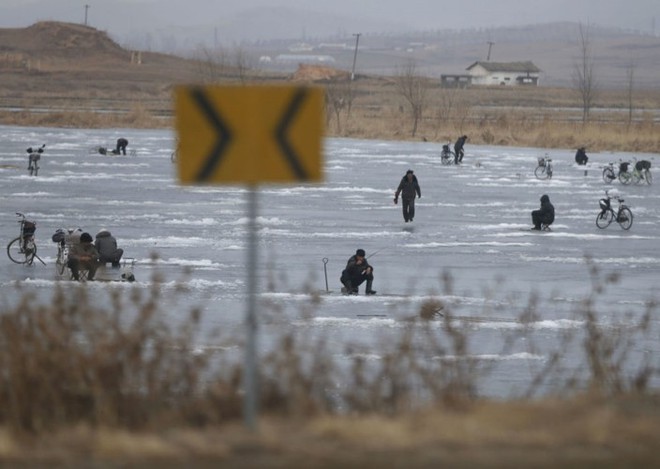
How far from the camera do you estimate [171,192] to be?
3916 centimetres

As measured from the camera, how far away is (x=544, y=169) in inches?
1922

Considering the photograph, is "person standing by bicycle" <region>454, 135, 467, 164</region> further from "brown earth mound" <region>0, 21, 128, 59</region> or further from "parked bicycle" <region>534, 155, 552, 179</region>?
"brown earth mound" <region>0, 21, 128, 59</region>

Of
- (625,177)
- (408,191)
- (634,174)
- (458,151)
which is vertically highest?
(458,151)

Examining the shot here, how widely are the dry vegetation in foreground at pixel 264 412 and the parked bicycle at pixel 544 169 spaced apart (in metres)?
39.1

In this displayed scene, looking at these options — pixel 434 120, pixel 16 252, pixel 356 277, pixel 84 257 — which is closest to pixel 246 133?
pixel 356 277

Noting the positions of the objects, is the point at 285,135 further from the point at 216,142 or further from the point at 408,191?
the point at 408,191

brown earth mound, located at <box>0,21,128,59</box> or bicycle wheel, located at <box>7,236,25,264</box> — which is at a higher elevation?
brown earth mound, located at <box>0,21,128,59</box>

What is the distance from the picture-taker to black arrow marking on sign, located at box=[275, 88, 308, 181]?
20.5ft

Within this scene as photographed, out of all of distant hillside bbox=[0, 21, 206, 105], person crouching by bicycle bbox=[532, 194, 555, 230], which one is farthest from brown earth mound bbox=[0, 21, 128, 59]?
person crouching by bicycle bbox=[532, 194, 555, 230]

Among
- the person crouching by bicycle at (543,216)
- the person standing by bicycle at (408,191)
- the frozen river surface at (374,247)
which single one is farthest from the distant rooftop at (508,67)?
the person crouching by bicycle at (543,216)

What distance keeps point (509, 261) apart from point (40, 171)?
23771mm

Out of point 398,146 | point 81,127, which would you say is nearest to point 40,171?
point 398,146

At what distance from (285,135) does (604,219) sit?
26.7 meters

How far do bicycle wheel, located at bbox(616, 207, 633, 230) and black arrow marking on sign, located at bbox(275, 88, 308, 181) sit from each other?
1026 inches
